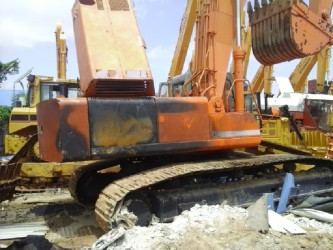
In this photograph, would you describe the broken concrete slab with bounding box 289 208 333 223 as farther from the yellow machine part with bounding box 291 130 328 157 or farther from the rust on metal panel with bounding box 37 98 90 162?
the yellow machine part with bounding box 291 130 328 157

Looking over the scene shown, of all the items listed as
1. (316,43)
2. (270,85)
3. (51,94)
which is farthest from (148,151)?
(270,85)

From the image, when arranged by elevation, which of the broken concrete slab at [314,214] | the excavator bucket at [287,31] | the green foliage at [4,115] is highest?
the excavator bucket at [287,31]

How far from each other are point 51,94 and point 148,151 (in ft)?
20.1

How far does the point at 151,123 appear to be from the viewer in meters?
4.63

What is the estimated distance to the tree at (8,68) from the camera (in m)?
26.9

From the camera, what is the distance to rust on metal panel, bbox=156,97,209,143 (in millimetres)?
4688

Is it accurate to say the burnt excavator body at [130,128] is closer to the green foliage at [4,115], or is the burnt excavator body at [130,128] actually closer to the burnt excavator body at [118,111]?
the burnt excavator body at [118,111]

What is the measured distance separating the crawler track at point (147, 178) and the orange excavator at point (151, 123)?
1cm

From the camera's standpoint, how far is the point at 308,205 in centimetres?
552

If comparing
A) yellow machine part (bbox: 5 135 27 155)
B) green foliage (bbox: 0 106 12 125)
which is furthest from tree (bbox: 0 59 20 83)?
yellow machine part (bbox: 5 135 27 155)

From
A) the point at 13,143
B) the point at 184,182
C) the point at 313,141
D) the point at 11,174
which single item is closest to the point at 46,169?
the point at 11,174

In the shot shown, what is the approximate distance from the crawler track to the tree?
80.6 ft

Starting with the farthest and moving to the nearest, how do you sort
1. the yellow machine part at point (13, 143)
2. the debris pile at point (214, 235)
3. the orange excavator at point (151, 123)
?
the yellow machine part at point (13, 143), the orange excavator at point (151, 123), the debris pile at point (214, 235)

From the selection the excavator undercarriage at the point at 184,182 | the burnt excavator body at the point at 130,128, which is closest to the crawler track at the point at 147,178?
the excavator undercarriage at the point at 184,182
